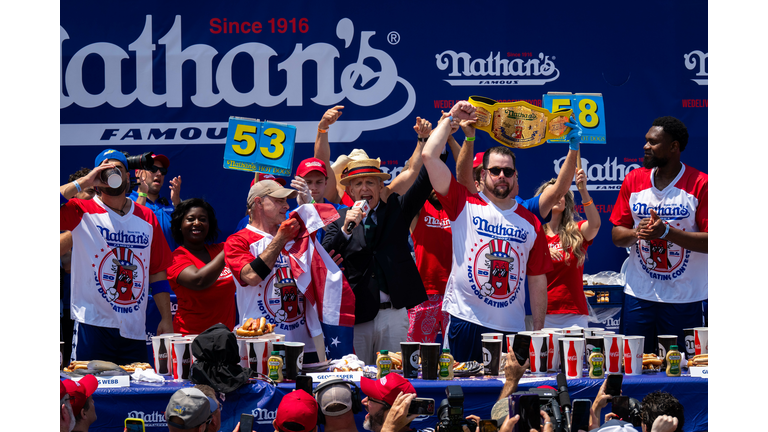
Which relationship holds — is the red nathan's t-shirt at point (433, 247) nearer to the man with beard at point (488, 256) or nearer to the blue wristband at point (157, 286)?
the man with beard at point (488, 256)

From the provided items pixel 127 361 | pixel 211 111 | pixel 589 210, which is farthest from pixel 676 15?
pixel 127 361

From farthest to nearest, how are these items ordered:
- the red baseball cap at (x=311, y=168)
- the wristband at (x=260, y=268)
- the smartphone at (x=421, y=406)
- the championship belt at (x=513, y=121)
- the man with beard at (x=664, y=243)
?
the red baseball cap at (x=311, y=168), the man with beard at (x=664, y=243), the championship belt at (x=513, y=121), the wristband at (x=260, y=268), the smartphone at (x=421, y=406)

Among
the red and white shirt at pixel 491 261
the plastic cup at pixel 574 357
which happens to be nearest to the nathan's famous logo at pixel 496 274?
the red and white shirt at pixel 491 261

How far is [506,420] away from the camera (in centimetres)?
282

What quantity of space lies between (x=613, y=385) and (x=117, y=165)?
10.5 ft

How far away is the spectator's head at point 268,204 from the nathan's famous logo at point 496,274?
4.02ft

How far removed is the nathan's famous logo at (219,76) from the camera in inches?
263

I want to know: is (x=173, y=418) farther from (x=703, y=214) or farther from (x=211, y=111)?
(x=211, y=111)

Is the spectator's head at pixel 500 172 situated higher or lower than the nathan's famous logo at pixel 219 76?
lower

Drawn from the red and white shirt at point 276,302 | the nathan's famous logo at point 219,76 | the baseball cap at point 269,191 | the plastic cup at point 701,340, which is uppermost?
the nathan's famous logo at point 219,76

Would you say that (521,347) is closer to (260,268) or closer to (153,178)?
(260,268)

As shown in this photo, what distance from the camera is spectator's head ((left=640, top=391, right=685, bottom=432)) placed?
277 centimetres

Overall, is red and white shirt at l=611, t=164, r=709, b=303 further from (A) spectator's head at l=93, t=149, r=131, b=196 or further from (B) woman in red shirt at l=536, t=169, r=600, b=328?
(A) spectator's head at l=93, t=149, r=131, b=196

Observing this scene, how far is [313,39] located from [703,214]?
148 inches
